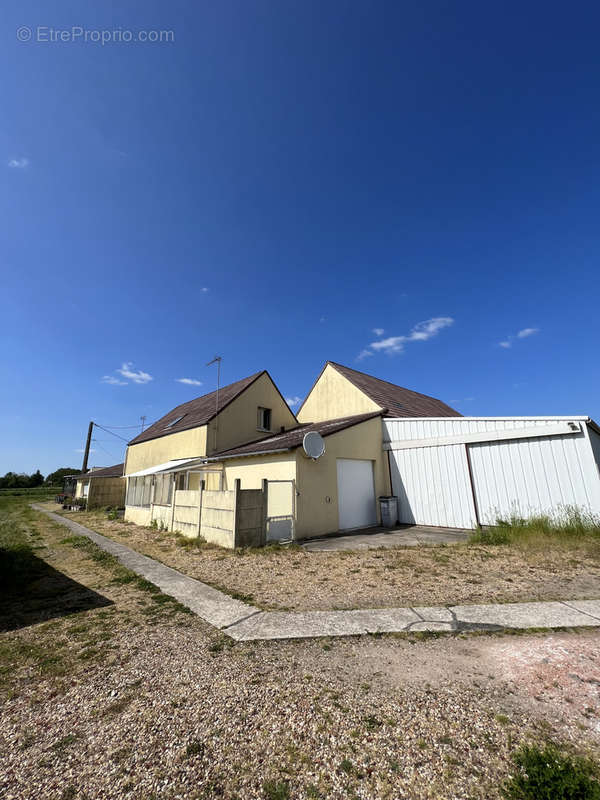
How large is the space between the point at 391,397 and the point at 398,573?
1349 cm

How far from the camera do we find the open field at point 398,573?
5391mm

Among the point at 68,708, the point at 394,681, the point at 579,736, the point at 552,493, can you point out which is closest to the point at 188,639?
the point at 68,708

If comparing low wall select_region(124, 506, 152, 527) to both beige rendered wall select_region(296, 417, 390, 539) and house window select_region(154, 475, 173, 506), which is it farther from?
beige rendered wall select_region(296, 417, 390, 539)

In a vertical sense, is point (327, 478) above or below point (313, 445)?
below

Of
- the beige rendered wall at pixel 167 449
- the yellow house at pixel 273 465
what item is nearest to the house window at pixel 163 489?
the yellow house at pixel 273 465

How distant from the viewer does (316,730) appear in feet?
8.32

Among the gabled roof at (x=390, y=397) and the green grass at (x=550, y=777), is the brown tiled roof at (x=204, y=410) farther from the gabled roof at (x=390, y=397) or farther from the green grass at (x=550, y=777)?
the green grass at (x=550, y=777)

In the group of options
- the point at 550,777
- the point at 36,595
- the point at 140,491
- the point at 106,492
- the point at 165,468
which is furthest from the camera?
the point at 106,492

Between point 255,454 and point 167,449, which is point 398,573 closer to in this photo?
point 255,454

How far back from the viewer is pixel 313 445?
36.8 feet

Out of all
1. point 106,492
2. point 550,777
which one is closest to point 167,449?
point 106,492

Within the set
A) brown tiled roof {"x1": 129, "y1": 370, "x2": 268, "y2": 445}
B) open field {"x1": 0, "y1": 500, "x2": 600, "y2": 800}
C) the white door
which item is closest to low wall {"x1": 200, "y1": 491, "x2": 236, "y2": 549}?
the white door

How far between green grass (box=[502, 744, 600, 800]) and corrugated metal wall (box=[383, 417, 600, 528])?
399 inches

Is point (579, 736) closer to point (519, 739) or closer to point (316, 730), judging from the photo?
point (519, 739)
